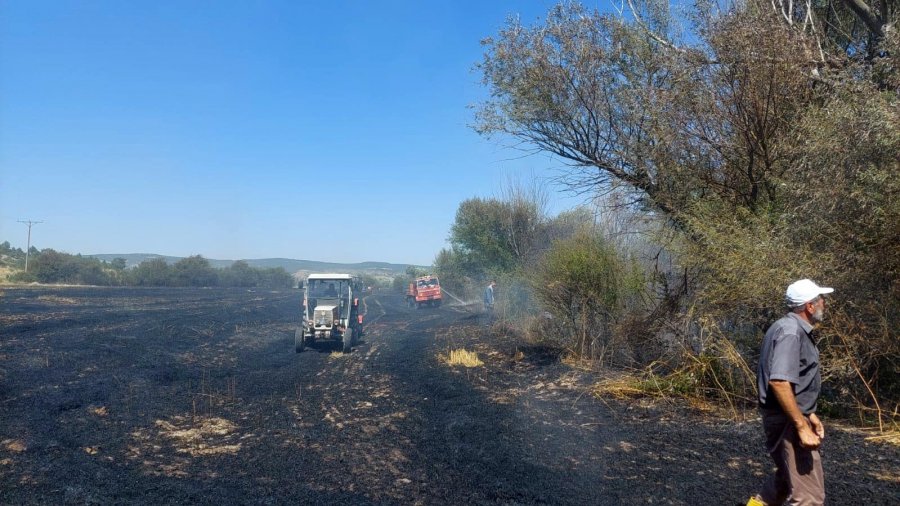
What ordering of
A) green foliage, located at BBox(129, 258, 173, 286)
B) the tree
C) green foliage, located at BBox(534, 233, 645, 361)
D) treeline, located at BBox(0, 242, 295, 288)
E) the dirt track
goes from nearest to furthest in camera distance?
the dirt track → green foliage, located at BBox(534, 233, 645, 361) → treeline, located at BBox(0, 242, 295, 288) → green foliage, located at BBox(129, 258, 173, 286) → the tree

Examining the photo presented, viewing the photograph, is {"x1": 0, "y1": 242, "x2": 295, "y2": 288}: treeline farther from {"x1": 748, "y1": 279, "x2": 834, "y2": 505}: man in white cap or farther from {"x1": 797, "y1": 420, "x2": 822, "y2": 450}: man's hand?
{"x1": 797, "y1": 420, "x2": 822, "y2": 450}: man's hand

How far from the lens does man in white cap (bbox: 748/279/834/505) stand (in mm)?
4195

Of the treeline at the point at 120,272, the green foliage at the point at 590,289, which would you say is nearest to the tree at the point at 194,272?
the treeline at the point at 120,272

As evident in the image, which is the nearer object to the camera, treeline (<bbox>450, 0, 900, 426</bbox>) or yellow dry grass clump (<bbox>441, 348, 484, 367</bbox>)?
treeline (<bbox>450, 0, 900, 426</bbox>)

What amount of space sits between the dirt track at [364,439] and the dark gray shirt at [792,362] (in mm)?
1855

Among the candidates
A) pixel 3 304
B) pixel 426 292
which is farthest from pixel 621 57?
pixel 426 292

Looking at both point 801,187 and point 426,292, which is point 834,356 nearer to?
point 801,187

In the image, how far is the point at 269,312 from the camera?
3916 cm

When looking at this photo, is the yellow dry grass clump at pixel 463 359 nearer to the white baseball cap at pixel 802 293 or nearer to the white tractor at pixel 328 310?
the white tractor at pixel 328 310

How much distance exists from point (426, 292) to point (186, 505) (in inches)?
1681

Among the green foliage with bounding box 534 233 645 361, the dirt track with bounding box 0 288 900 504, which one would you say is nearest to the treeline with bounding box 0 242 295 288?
the dirt track with bounding box 0 288 900 504

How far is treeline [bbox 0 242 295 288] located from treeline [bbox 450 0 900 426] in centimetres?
5459

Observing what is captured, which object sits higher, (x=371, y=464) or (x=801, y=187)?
(x=801, y=187)

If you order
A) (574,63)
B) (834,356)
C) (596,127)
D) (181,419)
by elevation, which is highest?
(574,63)
